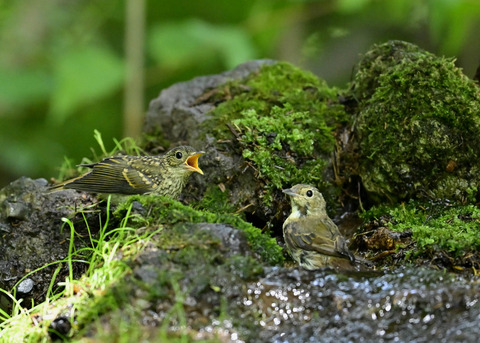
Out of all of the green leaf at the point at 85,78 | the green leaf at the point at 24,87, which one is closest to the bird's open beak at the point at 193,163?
the green leaf at the point at 85,78

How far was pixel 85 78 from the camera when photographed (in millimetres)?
8227

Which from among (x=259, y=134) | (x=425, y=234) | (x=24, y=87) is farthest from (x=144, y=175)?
(x=24, y=87)

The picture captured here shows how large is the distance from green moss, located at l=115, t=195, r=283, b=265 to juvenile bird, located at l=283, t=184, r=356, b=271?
16.9 inches

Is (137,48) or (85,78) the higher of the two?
(137,48)

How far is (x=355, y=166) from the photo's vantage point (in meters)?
5.79

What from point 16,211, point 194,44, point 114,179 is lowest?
point 16,211

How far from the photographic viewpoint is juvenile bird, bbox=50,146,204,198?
5664 mm

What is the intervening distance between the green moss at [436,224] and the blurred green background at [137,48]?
397 centimetres

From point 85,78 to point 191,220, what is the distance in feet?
14.6

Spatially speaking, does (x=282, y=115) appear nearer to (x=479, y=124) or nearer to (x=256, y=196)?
(x=256, y=196)

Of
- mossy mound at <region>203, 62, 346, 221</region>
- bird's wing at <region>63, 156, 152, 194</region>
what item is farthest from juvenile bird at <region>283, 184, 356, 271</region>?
bird's wing at <region>63, 156, 152, 194</region>

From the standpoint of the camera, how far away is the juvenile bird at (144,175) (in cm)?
566

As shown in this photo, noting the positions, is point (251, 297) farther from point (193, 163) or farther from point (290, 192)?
point (193, 163)

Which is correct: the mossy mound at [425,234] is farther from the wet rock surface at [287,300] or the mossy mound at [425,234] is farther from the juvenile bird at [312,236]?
the wet rock surface at [287,300]
